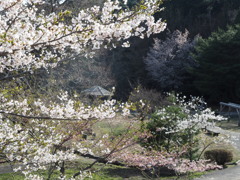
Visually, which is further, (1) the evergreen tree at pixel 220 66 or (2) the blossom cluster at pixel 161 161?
(1) the evergreen tree at pixel 220 66

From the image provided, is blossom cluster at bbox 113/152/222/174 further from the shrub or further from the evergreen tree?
the evergreen tree

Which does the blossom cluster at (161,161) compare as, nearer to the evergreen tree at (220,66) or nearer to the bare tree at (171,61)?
the evergreen tree at (220,66)

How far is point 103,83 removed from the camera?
1912 cm

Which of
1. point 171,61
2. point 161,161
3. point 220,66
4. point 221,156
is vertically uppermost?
point 171,61

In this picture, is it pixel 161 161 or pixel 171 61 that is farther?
pixel 171 61

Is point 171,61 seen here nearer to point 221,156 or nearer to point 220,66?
point 220,66

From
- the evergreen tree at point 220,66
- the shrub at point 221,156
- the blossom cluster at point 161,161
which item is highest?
the evergreen tree at point 220,66

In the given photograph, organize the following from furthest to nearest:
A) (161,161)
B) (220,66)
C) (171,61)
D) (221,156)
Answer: (171,61)
(220,66)
(221,156)
(161,161)

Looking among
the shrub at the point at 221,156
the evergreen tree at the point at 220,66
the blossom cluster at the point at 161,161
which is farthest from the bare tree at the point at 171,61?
the blossom cluster at the point at 161,161

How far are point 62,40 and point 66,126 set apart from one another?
355cm

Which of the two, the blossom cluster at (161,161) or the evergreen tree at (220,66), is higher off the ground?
the evergreen tree at (220,66)

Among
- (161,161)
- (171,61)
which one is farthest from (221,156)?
(171,61)

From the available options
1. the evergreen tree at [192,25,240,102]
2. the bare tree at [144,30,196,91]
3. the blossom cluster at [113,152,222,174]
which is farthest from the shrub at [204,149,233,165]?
the bare tree at [144,30,196,91]

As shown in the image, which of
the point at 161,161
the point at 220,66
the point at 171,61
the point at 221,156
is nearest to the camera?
the point at 161,161
